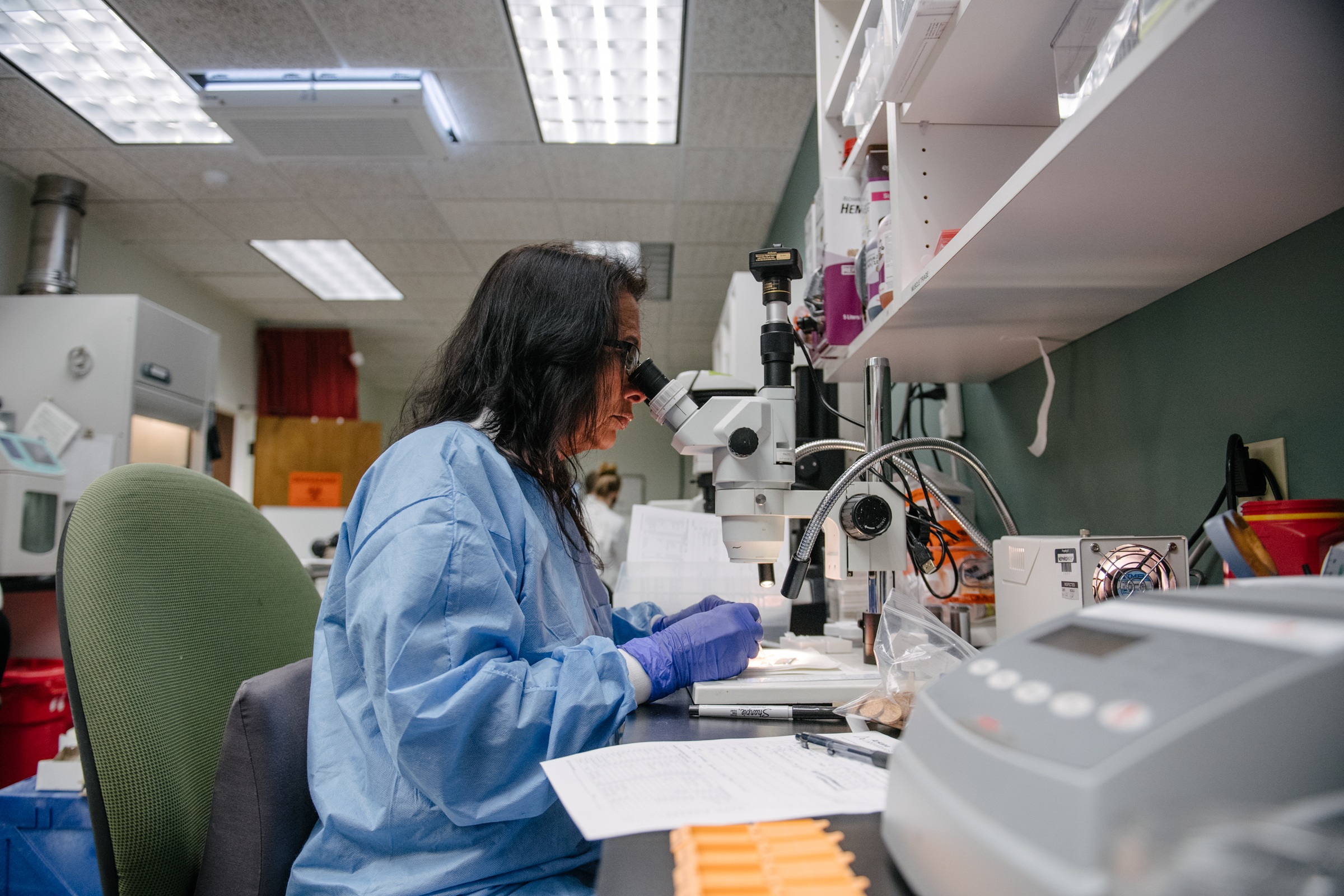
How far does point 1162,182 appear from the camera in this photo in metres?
0.64

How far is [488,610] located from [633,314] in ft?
1.73

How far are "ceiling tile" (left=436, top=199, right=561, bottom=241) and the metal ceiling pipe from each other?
162 centimetres

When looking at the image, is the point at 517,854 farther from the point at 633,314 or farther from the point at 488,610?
the point at 633,314

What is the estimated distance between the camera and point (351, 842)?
77 centimetres

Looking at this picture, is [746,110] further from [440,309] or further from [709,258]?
[440,309]

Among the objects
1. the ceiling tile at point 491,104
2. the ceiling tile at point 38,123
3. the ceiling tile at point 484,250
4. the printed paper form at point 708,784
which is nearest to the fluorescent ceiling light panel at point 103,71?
the ceiling tile at point 38,123

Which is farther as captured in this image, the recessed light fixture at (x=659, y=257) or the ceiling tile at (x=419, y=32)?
the recessed light fixture at (x=659, y=257)

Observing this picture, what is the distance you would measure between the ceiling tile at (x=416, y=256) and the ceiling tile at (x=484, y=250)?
4 cm

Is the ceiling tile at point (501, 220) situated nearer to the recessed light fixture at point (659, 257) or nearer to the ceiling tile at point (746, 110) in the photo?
the recessed light fixture at point (659, 257)

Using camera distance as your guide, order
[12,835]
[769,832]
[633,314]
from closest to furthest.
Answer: [769,832] → [633,314] → [12,835]

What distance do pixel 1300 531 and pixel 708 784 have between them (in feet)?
1.81

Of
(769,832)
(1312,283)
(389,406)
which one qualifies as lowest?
(769,832)

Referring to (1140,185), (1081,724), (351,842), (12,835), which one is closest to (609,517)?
(12,835)

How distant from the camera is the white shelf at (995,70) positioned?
2.63 ft
